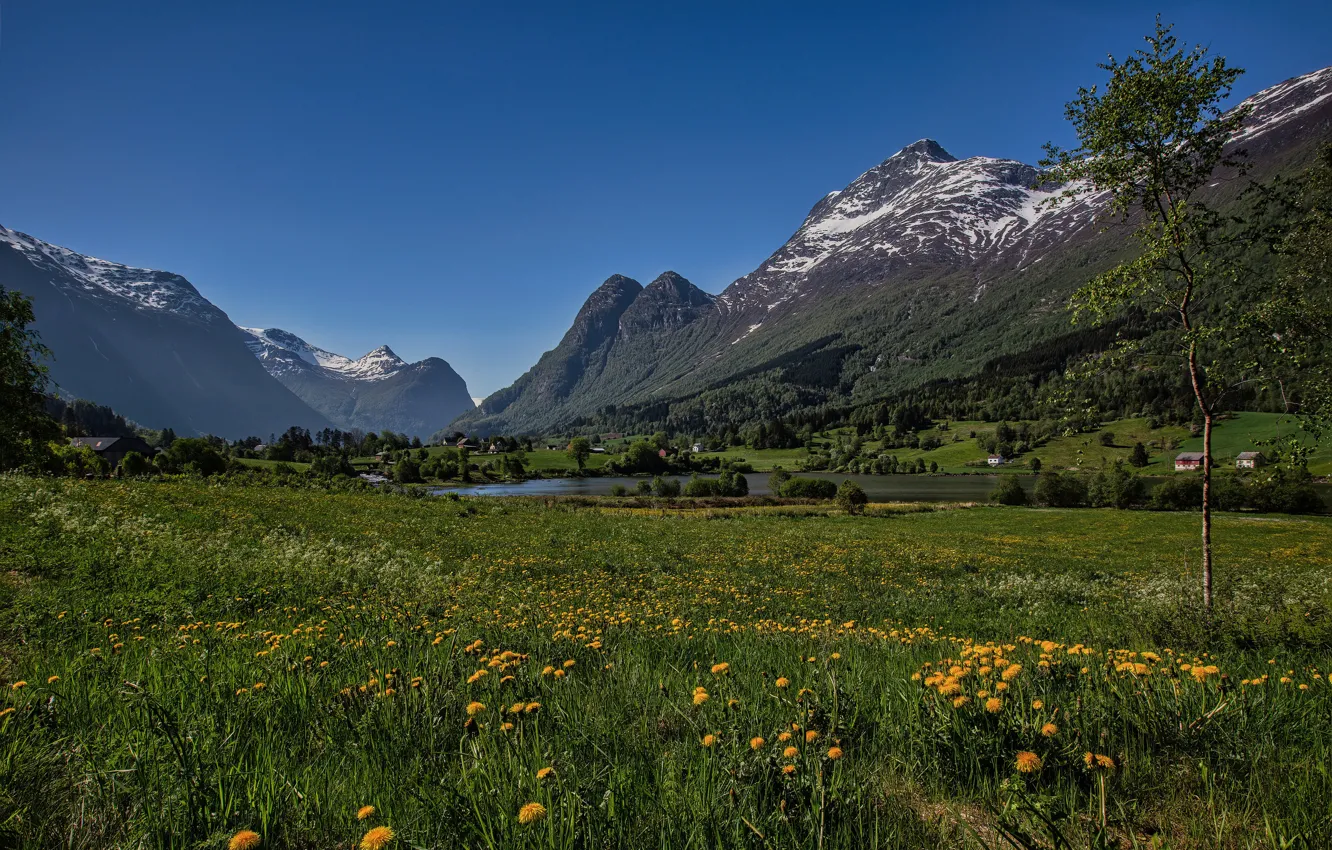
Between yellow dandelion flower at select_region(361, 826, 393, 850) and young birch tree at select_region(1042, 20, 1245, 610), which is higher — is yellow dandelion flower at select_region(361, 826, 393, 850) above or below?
below

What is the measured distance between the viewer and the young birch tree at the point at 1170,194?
9.89 meters

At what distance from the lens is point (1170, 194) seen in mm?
10648

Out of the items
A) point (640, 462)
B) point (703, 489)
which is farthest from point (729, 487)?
point (640, 462)

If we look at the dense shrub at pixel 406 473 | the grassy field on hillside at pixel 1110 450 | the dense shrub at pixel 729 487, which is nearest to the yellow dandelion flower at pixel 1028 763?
the dense shrub at pixel 729 487

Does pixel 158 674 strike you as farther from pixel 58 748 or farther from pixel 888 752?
pixel 888 752

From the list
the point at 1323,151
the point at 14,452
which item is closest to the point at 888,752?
the point at 14,452

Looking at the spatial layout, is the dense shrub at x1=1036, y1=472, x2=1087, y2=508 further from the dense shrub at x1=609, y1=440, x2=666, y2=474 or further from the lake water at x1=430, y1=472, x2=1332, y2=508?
the dense shrub at x1=609, y1=440, x2=666, y2=474

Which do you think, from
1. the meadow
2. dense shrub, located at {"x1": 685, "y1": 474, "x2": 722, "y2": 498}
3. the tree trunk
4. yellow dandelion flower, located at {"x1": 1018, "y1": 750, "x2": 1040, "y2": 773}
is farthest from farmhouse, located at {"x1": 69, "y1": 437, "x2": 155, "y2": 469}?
the tree trunk

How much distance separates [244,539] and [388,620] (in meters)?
11.2

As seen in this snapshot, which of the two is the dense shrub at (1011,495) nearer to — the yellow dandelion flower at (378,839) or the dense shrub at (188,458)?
the yellow dandelion flower at (378,839)

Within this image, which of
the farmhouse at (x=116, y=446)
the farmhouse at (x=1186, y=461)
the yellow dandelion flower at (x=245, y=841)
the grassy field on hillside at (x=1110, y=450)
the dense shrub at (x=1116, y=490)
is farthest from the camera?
the grassy field on hillside at (x=1110, y=450)

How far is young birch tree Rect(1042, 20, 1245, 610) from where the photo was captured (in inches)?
389

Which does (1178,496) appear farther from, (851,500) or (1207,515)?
(1207,515)

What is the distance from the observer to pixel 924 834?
2227 mm
